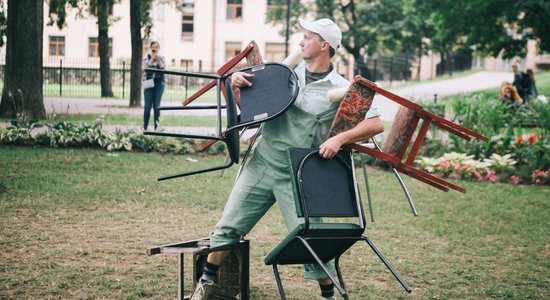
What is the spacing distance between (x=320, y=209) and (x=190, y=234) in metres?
3.64

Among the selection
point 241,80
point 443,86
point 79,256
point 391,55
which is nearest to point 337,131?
point 241,80

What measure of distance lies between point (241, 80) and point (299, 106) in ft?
1.34

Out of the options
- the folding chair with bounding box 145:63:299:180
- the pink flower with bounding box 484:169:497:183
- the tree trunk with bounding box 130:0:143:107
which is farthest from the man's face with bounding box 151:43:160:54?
the folding chair with bounding box 145:63:299:180

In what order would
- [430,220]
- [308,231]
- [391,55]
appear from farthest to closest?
[391,55], [430,220], [308,231]

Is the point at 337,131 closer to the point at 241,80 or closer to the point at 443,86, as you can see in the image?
the point at 241,80

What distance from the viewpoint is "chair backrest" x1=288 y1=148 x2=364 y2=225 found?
4.43 meters

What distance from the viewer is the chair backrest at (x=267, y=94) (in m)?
4.64

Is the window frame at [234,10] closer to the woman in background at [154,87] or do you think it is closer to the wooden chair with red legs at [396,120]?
the woman in background at [154,87]

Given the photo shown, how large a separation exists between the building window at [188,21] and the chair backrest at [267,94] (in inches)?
1914

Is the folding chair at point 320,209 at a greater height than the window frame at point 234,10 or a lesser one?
lesser

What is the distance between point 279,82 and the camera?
471 centimetres

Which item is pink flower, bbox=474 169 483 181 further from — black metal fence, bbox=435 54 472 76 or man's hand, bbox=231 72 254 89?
black metal fence, bbox=435 54 472 76

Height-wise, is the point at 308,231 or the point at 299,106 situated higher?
the point at 299,106

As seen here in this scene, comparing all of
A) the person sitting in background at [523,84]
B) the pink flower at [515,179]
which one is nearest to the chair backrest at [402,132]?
the pink flower at [515,179]
